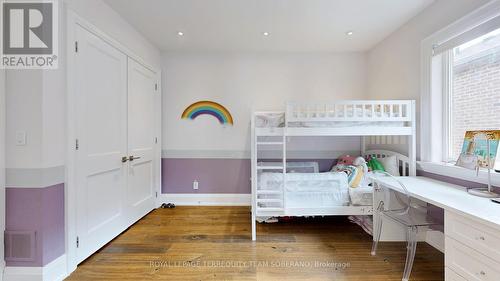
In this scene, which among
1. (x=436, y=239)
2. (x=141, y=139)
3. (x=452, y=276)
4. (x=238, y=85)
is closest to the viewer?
(x=452, y=276)

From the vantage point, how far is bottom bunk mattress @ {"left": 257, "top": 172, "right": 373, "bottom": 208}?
252 cm

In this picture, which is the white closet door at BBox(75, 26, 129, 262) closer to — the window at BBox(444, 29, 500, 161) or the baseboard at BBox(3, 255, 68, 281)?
the baseboard at BBox(3, 255, 68, 281)

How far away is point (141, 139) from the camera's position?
121 inches

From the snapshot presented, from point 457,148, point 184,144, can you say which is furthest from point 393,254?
point 184,144

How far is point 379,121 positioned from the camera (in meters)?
2.50

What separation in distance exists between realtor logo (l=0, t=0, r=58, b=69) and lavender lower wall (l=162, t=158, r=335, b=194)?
2.21 m

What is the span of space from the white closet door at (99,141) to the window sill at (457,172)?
3242 millimetres

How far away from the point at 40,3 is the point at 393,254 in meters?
3.57

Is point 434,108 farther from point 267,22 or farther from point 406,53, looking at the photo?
point 267,22

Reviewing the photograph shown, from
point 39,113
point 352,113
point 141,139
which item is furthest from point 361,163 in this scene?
point 39,113

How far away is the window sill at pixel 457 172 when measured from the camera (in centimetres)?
177

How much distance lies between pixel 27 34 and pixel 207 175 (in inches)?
101

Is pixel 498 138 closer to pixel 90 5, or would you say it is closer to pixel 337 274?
pixel 337 274

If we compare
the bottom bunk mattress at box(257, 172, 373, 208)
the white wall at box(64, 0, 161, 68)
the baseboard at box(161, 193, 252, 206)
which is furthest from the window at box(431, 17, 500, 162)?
the white wall at box(64, 0, 161, 68)
